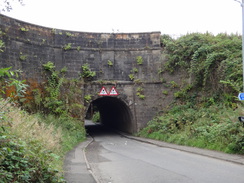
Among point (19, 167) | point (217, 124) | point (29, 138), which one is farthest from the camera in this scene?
point (217, 124)

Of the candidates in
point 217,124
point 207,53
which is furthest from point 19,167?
point 207,53

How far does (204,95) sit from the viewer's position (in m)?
16.2

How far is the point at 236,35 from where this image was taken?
59.2 ft

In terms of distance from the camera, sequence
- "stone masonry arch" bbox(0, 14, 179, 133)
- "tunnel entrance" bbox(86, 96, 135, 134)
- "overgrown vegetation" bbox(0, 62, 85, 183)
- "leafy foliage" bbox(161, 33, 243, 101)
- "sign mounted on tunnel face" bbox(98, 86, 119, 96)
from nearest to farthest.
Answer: "overgrown vegetation" bbox(0, 62, 85, 183) < "leafy foliage" bbox(161, 33, 243, 101) < "stone masonry arch" bbox(0, 14, 179, 133) < "sign mounted on tunnel face" bbox(98, 86, 119, 96) < "tunnel entrance" bbox(86, 96, 135, 134)

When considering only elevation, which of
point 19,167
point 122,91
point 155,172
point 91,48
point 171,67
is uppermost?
point 91,48

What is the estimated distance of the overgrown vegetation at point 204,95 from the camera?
445 inches

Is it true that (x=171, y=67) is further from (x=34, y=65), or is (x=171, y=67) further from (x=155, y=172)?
(x=155, y=172)

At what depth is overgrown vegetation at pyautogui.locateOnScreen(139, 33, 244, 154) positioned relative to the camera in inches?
445

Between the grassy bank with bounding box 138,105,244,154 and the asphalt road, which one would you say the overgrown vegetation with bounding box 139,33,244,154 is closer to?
the grassy bank with bounding box 138,105,244,154

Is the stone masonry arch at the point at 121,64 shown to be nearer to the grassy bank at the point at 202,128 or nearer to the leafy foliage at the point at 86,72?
the leafy foliage at the point at 86,72

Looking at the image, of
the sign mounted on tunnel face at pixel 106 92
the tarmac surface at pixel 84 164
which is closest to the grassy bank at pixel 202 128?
the tarmac surface at pixel 84 164

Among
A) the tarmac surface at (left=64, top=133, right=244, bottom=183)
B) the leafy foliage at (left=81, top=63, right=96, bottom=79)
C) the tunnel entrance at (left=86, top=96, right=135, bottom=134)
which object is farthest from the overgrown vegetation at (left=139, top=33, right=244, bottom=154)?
the leafy foliage at (left=81, top=63, right=96, bottom=79)

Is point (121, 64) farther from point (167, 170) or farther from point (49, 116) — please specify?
point (167, 170)

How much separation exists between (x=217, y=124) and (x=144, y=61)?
8.19m
